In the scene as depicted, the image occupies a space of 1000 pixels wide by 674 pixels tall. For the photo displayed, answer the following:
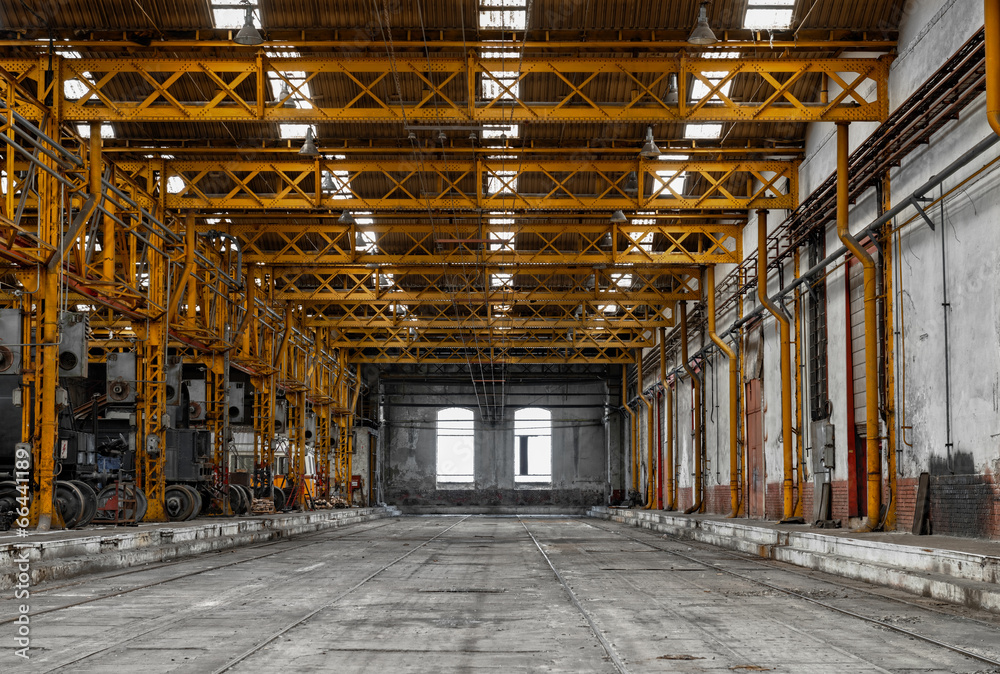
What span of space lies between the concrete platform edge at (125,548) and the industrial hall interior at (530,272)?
10 centimetres

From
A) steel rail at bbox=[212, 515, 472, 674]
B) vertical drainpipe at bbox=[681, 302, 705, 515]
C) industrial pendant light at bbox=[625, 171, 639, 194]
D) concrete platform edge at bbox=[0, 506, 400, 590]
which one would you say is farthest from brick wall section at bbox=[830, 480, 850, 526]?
vertical drainpipe at bbox=[681, 302, 705, 515]

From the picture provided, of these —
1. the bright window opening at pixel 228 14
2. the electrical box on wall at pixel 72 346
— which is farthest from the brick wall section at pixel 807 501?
the electrical box on wall at pixel 72 346

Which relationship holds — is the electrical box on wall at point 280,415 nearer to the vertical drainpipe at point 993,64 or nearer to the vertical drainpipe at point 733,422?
the vertical drainpipe at point 733,422

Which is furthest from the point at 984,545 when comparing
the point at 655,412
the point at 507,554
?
the point at 655,412

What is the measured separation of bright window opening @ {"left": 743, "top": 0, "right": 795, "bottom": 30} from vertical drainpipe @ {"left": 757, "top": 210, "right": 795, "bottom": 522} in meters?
6.40

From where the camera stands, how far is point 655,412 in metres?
41.9

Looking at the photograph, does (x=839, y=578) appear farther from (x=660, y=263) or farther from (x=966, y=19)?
(x=660, y=263)

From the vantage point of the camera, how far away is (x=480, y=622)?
852 centimetres

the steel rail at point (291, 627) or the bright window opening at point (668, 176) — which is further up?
the bright window opening at point (668, 176)

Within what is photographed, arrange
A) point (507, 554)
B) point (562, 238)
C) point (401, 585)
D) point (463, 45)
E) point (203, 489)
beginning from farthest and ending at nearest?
point (562, 238) → point (203, 489) → point (507, 554) → point (463, 45) → point (401, 585)

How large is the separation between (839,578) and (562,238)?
18.8 meters

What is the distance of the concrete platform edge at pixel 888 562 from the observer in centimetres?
1002

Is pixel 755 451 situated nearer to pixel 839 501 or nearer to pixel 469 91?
pixel 839 501

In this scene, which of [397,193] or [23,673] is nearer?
[23,673]
